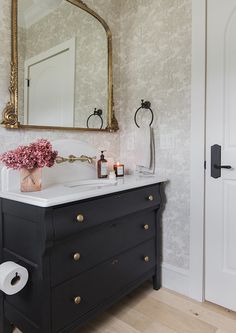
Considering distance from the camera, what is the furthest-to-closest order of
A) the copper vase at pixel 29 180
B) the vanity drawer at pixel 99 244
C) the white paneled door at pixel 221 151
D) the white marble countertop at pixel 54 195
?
the white paneled door at pixel 221 151
the copper vase at pixel 29 180
the vanity drawer at pixel 99 244
the white marble countertop at pixel 54 195

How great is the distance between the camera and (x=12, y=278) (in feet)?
4.13

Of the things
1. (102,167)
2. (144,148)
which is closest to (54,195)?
(102,167)

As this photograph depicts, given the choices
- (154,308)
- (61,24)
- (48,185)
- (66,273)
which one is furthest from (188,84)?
(154,308)

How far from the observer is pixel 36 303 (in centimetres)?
131

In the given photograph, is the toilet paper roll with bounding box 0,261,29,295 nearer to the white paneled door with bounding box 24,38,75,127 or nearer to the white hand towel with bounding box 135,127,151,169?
the white paneled door with bounding box 24,38,75,127

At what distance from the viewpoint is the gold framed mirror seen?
1.61 metres

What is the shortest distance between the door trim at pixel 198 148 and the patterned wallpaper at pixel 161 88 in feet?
0.18

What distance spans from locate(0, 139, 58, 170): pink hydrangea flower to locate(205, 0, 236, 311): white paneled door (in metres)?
1.14

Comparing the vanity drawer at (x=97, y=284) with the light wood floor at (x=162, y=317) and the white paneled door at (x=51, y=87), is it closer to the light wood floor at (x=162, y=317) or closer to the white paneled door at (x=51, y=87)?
the light wood floor at (x=162, y=317)

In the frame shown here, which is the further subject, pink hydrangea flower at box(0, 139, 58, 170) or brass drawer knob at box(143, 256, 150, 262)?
brass drawer knob at box(143, 256, 150, 262)

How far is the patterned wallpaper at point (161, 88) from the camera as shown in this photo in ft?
6.48

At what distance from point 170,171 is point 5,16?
155 centimetres

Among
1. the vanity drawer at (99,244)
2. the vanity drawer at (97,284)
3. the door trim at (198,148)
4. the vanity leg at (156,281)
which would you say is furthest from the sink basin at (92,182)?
the vanity leg at (156,281)

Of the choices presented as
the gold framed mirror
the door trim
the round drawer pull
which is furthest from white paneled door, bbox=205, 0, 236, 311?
the round drawer pull
